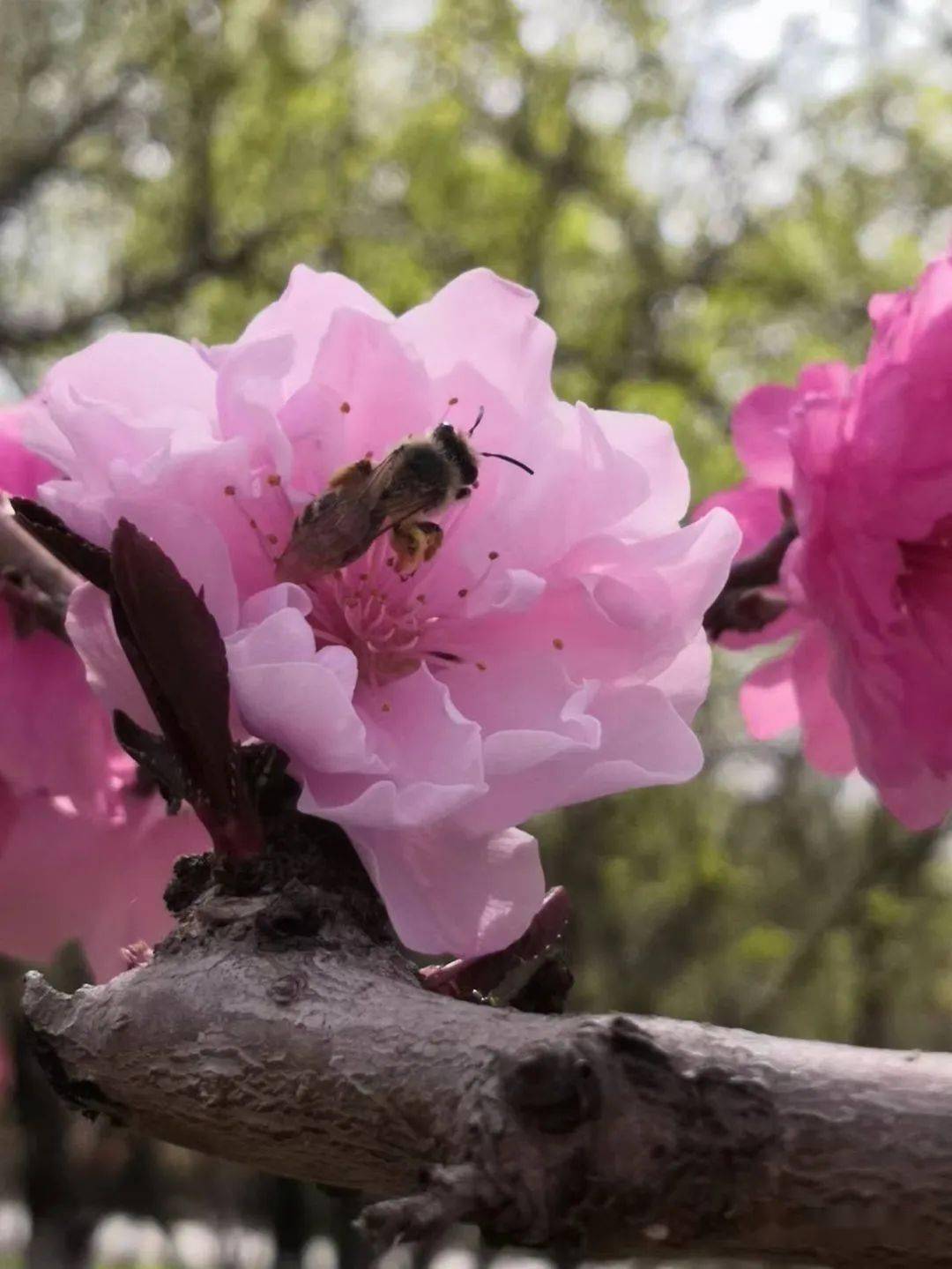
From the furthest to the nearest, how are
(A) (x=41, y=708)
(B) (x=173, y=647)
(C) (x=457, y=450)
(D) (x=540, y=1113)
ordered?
1. (A) (x=41, y=708)
2. (C) (x=457, y=450)
3. (B) (x=173, y=647)
4. (D) (x=540, y=1113)

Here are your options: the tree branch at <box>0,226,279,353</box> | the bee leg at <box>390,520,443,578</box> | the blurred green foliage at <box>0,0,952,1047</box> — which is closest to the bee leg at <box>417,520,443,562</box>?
the bee leg at <box>390,520,443,578</box>

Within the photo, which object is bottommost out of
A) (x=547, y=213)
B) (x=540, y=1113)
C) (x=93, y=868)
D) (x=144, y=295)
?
(x=540, y=1113)

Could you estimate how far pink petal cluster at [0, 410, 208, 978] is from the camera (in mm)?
715

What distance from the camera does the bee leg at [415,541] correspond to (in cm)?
60

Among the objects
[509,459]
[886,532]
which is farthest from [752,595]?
[509,459]

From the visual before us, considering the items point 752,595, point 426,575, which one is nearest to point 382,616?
point 426,575

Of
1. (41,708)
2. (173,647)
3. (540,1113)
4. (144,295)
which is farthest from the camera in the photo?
(144,295)

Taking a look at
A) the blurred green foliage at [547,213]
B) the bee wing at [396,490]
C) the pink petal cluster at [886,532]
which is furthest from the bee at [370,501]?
the blurred green foliage at [547,213]

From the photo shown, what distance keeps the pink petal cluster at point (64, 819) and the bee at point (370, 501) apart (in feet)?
0.70

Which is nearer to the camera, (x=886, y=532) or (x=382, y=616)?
(x=382, y=616)

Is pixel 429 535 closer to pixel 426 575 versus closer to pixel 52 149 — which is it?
pixel 426 575

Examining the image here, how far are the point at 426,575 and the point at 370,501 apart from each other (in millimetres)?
70

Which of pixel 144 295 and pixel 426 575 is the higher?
pixel 144 295

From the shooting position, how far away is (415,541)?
1.97 ft
